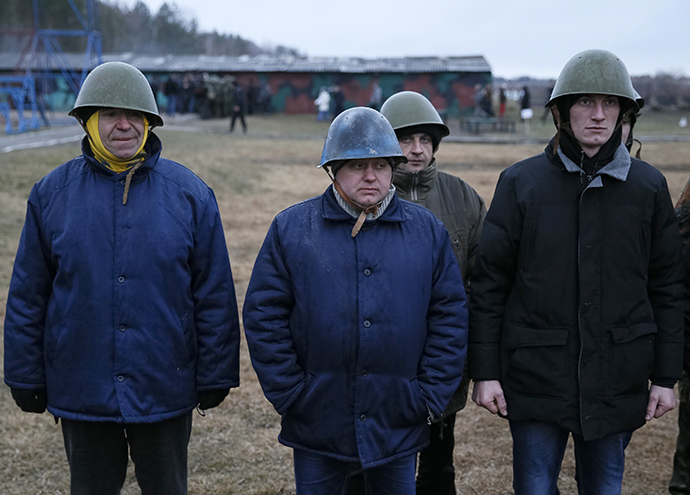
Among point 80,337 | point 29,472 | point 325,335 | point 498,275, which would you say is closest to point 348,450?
point 325,335

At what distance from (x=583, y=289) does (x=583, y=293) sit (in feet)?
0.05

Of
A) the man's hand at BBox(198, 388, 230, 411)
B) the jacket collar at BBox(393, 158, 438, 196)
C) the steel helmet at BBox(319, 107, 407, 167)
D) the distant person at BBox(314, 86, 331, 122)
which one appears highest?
the distant person at BBox(314, 86, 331, 122)

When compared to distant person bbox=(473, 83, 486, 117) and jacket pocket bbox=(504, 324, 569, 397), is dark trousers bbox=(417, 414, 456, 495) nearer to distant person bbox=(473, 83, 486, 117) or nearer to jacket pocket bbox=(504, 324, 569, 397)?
jacket pocket bbox=(504, 324, 569, 397)

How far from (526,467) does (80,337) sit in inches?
65.5

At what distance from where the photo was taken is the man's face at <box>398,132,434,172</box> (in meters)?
2.95

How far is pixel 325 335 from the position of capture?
2.32 meters

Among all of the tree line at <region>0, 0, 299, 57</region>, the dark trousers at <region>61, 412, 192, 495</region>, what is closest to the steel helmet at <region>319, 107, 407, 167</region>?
the dark trousers at <region>61, 412, 192, 495</region>

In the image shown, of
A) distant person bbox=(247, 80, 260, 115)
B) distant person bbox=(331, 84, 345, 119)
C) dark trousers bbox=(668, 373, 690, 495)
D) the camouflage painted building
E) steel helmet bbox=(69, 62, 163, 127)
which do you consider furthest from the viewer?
the camouflage painted building

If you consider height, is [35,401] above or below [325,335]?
below

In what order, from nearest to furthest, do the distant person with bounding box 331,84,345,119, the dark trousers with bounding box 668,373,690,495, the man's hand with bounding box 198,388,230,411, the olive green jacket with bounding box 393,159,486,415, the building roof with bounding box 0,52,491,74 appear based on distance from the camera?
1. the man's hand with bounding box 198,388,230,411
2. the olive green jacket with bounding box 393,159,486,415
3. the dark trousers with bounding box 668,373,690,495
4. the distant person with bounding box 331,84,345,119
5. the building roof with bounding box 0,52,491,74

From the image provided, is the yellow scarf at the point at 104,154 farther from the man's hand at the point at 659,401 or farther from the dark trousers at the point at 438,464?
the man's hand at the point at 659,401

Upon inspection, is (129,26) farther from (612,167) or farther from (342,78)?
(612,167)

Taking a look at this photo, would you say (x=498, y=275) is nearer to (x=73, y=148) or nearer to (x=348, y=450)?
(x=348, y=450)

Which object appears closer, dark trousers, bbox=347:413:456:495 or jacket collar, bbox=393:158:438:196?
jacket collar, bbox=393:158:438:196
